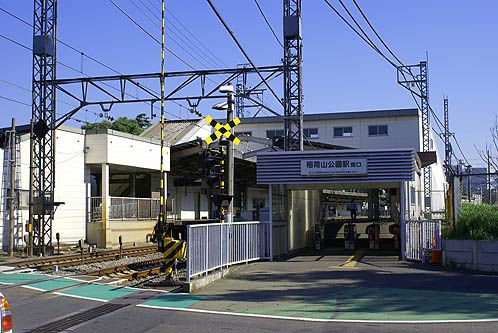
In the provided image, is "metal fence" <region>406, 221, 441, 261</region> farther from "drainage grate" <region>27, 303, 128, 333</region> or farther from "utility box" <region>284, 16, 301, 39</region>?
"drainage grate" <region>27, 303, 128, 333</region>

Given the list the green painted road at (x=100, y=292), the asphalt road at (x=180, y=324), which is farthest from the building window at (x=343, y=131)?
the asphalt road at (x=180, y=324)

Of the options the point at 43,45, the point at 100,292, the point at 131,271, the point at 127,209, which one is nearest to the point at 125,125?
the point at 127,209

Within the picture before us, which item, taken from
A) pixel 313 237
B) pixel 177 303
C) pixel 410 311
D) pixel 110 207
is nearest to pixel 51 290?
pixel 177 303

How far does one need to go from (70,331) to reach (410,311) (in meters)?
6.05

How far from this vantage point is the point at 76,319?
1105 centimetres

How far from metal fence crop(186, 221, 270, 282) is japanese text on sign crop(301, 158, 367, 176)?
2.46 meters

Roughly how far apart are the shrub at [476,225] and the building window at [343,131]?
123 ft

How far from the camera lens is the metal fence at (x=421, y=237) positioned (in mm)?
18995

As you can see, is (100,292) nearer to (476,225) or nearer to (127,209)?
(476,225)

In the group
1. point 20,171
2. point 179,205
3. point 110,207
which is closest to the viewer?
point 20,171

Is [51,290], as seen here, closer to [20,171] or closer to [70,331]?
[70,331]

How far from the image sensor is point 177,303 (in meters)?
12.5

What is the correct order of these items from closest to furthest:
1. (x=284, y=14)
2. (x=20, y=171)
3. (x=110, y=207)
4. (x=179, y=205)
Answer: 1. (x=284, y=14)
2. (x=20, y=171)
3. (x=110, y=207)
4. (x=179, y=205)

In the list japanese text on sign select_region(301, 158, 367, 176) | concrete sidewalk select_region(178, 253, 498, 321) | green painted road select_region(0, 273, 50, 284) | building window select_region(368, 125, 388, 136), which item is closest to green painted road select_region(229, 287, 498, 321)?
concrete sidewalk select_region(178, 253, 498, 321)
